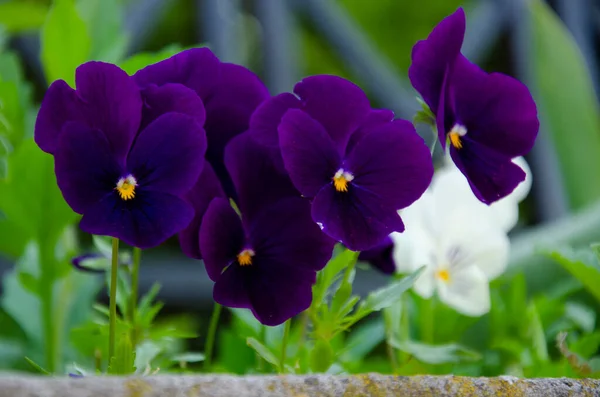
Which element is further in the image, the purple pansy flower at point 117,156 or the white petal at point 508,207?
the white petal at point 508,207

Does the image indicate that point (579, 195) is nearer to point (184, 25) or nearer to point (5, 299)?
point (184, 25)

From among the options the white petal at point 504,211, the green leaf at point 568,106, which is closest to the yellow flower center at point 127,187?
the white petal at point 504,211

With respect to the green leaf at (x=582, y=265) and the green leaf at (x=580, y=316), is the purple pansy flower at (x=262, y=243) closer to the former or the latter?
the green leaf at (x=582, y=265)

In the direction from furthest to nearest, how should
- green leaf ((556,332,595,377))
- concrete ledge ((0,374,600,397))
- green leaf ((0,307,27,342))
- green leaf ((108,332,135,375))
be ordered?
green leaf ((0,307,27,342))
green leaf ((556,332,595,377))
green leaf ((108,332,135,375))
concrete ledge ((0,374,600,397))

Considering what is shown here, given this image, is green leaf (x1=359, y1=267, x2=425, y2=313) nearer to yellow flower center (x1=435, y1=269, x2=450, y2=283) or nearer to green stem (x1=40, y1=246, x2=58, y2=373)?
yellow flower center (x1=435, y1=269, x2=450, y2=283)

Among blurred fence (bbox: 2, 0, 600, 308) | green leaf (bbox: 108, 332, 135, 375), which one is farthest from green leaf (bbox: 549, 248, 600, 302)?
blurred fence (bbox: 2, 0, 600, 308)

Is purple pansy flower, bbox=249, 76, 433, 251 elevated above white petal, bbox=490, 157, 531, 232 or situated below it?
below
